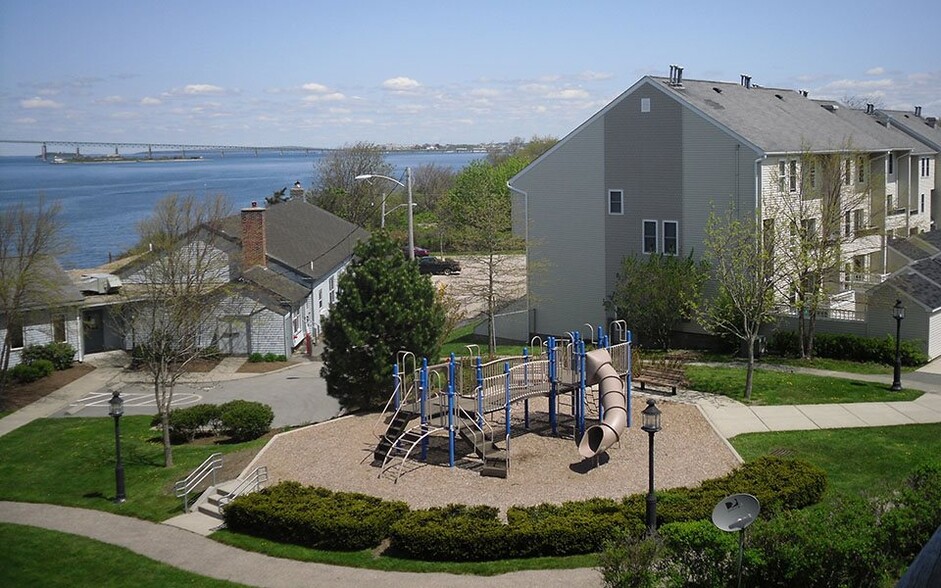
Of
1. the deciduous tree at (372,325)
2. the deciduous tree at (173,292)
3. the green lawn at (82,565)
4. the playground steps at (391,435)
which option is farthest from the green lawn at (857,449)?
the deciduous tree at (173,292)

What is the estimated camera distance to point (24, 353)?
1527 inches

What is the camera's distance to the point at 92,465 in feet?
84.5

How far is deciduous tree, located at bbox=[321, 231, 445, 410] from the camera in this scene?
27.4 metres

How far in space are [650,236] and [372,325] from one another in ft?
56.1

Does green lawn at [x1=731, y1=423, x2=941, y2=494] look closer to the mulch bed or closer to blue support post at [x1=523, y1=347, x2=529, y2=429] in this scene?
blue support post at [x1=523, y1=347, x2=529, y2=429]

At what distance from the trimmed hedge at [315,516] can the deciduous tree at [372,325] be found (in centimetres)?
719

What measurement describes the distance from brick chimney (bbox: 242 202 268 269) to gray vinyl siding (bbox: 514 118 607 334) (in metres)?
12.1

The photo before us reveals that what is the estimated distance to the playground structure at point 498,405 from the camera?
22.7m

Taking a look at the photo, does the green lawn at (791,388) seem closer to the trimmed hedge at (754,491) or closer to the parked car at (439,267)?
the trimmed hedge at (754,491)

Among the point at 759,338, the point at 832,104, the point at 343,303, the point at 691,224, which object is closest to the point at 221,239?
the point at 343,303

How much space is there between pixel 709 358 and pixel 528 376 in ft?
44.4

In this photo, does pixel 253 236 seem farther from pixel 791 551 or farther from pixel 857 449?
pixel 791 551

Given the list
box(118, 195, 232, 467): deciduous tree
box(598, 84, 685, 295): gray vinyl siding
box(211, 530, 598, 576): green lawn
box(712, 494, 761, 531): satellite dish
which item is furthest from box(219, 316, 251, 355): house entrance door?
box(712, 494, 761, 531): satellite dish

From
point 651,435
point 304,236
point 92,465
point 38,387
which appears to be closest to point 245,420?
point 92,465
